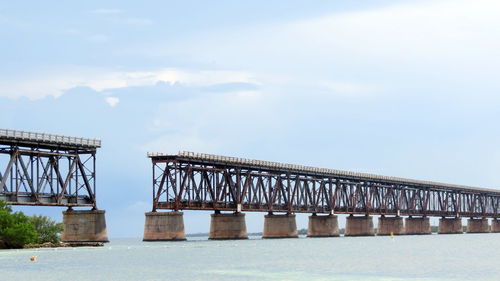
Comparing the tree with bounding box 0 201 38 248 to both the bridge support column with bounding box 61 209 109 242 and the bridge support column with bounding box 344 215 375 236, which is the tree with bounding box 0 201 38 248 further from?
the bridge support column with bounding box 344 215 375 236

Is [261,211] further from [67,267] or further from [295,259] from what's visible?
[67,267]

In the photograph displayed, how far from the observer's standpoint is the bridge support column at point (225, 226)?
144 metres

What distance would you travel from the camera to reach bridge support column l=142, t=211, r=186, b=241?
128250 millimetres

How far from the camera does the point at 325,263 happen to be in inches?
3034

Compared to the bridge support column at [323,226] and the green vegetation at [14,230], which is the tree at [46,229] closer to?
the green vegetation at [14,230]

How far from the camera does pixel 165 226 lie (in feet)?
421

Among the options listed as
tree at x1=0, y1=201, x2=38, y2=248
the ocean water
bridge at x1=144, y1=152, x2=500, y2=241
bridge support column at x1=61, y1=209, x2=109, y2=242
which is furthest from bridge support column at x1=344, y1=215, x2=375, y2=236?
tree at x1=0, y1=201, x2=38, y2=248

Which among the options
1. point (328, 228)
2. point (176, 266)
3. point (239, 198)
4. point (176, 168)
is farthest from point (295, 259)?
point (328, 228)

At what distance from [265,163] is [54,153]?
50.8 m

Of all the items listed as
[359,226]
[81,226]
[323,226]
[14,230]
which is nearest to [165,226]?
[81,226]

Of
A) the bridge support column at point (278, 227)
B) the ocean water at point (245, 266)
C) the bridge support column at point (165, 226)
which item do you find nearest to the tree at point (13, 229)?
the ocean water at point (245, 266)

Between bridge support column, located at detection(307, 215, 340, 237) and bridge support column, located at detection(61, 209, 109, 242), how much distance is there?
63.4 meters

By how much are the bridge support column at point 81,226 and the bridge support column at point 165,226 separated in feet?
42.5

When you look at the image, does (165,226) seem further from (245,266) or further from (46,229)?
(245,266)
